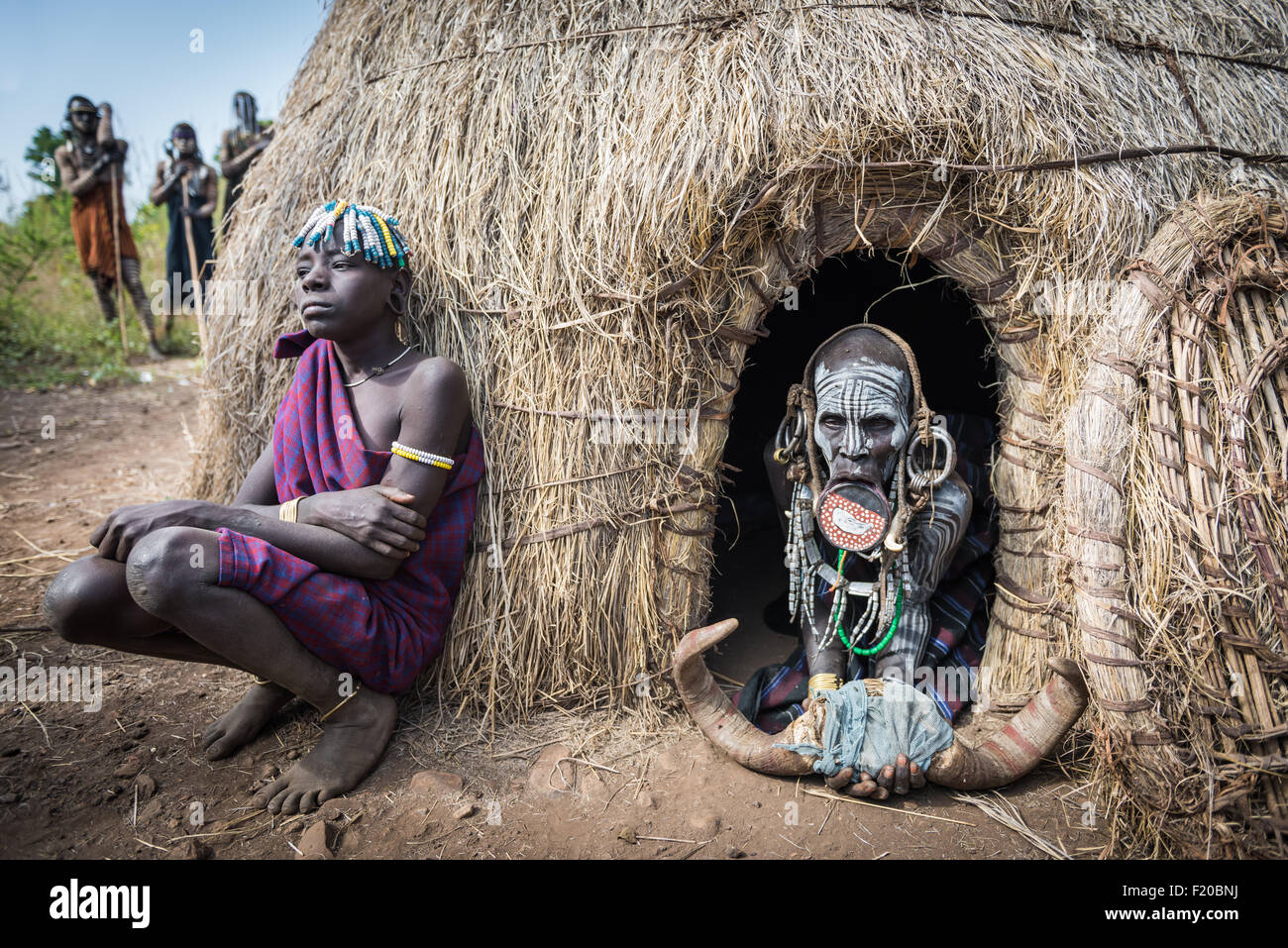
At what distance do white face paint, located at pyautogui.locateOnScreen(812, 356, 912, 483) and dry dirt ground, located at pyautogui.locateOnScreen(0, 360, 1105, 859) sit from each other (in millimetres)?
1118

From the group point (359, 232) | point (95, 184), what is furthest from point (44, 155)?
point (359, 232)

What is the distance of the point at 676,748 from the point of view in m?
2.84

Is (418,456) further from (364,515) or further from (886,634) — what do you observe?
(886,634)

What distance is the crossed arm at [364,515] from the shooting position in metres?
2.46

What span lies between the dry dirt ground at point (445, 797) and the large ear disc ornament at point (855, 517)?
31.8 inches

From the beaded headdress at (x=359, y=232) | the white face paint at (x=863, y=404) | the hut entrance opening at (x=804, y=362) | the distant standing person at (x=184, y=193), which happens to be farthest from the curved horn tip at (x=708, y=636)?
the distant standing person at (x=184, y=193)

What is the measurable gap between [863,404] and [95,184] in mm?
8108

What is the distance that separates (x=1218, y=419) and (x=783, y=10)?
6.52 feet

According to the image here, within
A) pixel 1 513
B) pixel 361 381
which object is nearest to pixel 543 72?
pixel 361 381

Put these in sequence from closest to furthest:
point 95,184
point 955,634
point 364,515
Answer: point 364,515, point 955,634, point 95,184

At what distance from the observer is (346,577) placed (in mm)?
2635

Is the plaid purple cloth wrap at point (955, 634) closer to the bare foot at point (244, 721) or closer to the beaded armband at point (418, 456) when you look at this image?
the beaded armband at point (418, 456)

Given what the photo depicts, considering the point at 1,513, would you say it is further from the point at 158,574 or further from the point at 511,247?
the point at 511,247

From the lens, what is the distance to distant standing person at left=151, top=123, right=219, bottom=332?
25.0ft
